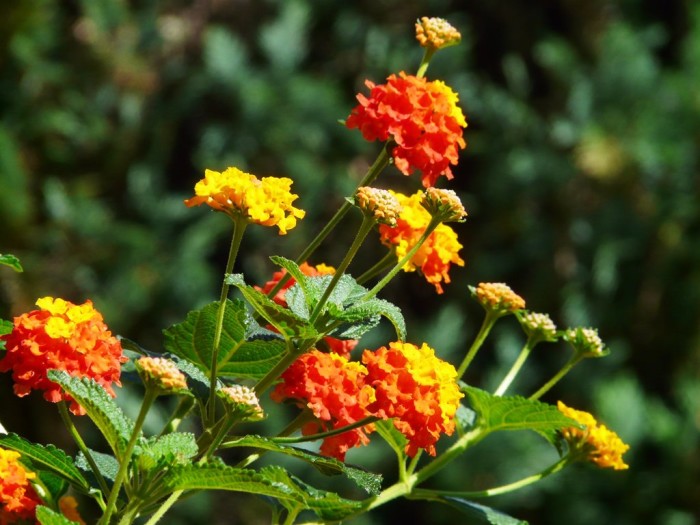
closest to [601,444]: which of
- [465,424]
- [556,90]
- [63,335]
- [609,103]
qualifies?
[465,424]

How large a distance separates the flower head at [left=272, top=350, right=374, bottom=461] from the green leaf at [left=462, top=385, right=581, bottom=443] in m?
0.11

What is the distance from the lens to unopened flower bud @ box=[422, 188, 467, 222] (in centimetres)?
72

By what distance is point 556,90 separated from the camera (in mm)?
3586

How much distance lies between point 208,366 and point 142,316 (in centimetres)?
242

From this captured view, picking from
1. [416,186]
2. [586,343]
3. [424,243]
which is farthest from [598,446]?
[416,186]

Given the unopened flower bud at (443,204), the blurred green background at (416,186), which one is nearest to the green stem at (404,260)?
the unopened flower bud at (443,204)

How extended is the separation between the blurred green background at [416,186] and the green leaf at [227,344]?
2.19 m

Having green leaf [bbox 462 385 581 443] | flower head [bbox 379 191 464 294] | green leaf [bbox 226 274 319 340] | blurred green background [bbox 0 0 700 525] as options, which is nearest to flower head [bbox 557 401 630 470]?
green leaf [bbox 462 385 581 443]

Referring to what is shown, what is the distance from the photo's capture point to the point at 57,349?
671 millimetres

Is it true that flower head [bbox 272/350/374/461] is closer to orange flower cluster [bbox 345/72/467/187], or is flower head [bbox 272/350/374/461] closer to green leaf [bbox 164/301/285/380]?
green leaf [bbox 164/301/285/380]

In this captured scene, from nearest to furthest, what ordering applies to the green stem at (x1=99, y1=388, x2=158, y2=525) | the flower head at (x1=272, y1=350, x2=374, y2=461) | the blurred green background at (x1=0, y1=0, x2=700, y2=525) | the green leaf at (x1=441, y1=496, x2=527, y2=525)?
1. the green stem at (x1=99, y1=388, x2=158, y2=525)
2. the flower head at (x1=272, y1=350, x2=374, y2=461)
3. the green leaf at (x1=441, y1=496, x2=527, y2=525)
4. the blurred green background at (x1=0, y1=0, x2=700, y2=525)

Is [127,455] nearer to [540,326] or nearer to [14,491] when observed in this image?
[14,491]

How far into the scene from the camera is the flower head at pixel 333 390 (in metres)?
0.70

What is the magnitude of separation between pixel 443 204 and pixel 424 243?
0.08 metres
